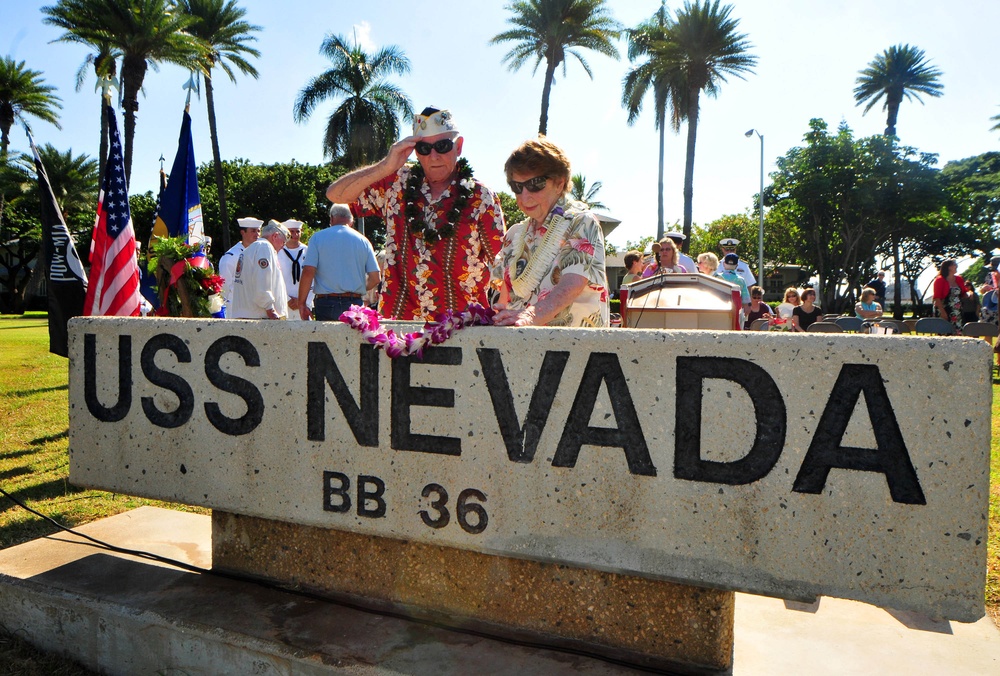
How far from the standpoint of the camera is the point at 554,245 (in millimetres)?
2775

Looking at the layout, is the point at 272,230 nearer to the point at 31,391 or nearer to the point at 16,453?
the point at 16,453

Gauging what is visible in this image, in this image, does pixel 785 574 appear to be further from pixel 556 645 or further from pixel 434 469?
pixel 434 469

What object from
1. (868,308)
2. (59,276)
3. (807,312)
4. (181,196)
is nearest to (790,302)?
(807,312)

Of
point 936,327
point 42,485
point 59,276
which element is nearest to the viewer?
point 42,485

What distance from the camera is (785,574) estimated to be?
2.03 metres

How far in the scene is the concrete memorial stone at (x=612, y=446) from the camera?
1904 mm

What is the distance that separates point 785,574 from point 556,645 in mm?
792

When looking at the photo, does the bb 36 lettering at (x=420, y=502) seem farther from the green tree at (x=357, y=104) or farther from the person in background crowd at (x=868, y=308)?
the green tree at (x=357, y=104)

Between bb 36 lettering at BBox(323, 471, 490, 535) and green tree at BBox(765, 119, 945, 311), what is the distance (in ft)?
132

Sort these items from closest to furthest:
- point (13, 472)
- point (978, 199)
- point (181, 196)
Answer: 1. point (13, 472)
2. point (181, 196)
3. point (978, 199)

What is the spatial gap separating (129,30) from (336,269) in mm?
24430

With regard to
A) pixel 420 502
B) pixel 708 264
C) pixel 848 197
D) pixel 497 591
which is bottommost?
pixel 497 591

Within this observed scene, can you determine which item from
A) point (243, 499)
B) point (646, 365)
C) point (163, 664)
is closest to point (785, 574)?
point (646, 365)

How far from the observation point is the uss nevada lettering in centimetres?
195
